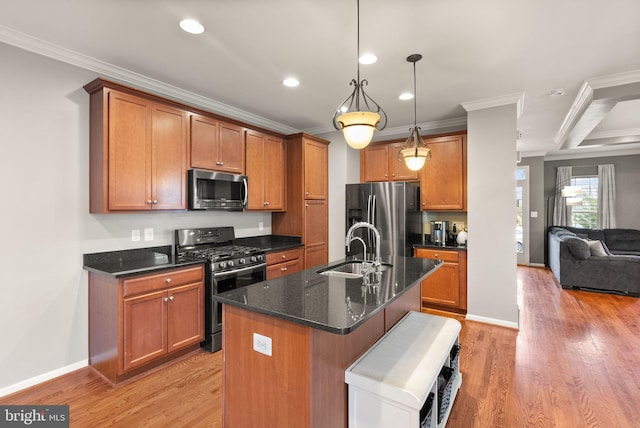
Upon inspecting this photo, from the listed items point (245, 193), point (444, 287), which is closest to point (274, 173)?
point (245, 193)

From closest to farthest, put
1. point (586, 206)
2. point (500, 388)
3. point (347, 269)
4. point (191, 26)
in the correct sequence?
point (191, 26) → point (500, 388) → point (347, 269) → point (586, 206)

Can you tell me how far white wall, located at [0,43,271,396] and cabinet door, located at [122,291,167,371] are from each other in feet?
1.96

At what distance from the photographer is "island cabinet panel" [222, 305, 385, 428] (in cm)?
146

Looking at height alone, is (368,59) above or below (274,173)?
above

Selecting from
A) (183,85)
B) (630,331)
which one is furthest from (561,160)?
(183,85)

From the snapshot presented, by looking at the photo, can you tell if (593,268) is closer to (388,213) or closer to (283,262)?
(388,213)

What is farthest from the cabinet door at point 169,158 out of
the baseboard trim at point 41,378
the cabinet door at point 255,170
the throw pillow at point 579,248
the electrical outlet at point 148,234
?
the throw pillow at point 579,248

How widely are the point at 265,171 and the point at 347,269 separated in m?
2.14

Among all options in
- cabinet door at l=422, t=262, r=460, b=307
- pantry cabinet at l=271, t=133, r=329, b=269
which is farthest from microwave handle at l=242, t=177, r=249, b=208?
cabinet door at l=422, t=262, r=460, b=307

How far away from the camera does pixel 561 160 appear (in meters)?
7.75

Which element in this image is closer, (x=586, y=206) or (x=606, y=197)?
(x=606, y=197)

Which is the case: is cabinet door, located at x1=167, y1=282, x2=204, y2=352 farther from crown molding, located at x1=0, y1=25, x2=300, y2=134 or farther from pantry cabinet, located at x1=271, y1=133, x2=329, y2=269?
crown molding, located at x1=0, y1=25, x2=300, y2=134

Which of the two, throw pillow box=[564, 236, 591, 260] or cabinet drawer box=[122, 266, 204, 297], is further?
throw pillow box=[564, 236, 591, 260]

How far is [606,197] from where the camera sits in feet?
23.8
